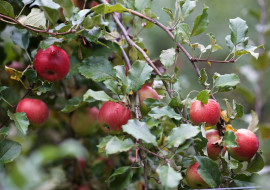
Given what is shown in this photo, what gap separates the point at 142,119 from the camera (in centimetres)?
65

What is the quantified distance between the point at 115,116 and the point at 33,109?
206mm

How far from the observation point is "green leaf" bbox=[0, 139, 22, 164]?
0.66m

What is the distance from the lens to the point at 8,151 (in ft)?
2.21

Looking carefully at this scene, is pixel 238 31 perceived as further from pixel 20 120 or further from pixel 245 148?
pixel 20 120

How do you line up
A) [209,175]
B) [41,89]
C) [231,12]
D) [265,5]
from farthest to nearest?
[231,12]
[265,5]
[41,89]
[209,175]

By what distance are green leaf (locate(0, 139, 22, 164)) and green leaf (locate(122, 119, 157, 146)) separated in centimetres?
27

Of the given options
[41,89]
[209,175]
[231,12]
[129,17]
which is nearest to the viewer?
[209,175]

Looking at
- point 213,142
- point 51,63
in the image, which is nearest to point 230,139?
point 213,142

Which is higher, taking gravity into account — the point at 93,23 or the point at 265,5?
the point at 93,23

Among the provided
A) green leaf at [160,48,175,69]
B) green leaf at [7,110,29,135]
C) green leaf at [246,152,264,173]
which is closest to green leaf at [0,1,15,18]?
green leaf at [7,110,29,135]

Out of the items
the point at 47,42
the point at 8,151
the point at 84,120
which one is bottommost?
the point at 84,120

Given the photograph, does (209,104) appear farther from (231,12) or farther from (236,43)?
(231,12)

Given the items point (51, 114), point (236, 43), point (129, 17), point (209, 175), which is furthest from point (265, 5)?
point (209, 175)

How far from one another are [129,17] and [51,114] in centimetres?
43
